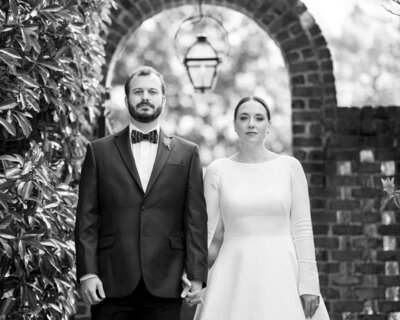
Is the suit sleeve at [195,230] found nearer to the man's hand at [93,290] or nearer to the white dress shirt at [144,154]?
the white dress shirt at [144,154]

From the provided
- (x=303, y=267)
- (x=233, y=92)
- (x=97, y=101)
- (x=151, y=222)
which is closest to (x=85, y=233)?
(x=151, y=222)

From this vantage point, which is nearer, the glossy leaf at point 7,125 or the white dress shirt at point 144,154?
the white dress shirt at point 144,154

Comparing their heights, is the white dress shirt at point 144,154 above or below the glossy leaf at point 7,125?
below

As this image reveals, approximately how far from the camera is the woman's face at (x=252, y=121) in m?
3.91

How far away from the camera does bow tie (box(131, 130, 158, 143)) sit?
3637 mm

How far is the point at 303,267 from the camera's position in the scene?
3.83m

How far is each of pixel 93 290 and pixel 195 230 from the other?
0.55 meters

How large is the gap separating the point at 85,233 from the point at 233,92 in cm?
1845

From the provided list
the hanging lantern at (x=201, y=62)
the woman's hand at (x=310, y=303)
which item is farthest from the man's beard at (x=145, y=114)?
the hanging lantern at (x=201, y=62)

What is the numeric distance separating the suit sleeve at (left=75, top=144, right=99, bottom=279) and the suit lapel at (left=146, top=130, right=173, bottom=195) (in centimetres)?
27

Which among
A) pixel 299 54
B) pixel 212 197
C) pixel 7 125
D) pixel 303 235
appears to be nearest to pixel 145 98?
pixel 212 197

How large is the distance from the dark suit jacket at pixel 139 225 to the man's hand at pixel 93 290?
1.6 inches

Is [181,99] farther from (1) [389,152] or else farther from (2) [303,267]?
(2) [303,267]

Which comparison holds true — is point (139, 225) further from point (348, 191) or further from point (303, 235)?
point (348, 191)
